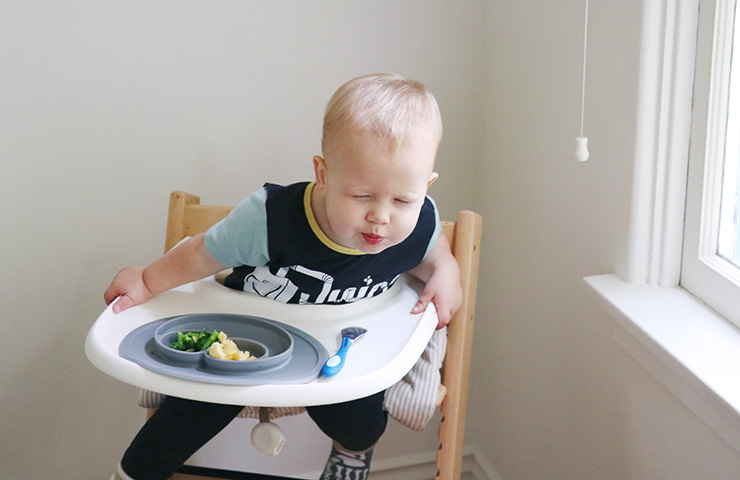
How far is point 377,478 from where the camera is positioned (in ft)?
4.75

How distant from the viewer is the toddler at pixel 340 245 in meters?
0.73

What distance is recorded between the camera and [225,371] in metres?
0.69

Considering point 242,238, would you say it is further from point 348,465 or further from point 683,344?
point 683,344

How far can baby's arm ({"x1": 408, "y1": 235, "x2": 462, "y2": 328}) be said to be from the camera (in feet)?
2.91

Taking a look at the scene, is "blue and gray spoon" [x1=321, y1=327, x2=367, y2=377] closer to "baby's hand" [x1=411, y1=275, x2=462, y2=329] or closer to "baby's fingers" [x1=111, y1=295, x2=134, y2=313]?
"baby's hand" [x1=411, y1=275, x2=462, y2=329]

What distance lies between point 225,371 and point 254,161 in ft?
1.87

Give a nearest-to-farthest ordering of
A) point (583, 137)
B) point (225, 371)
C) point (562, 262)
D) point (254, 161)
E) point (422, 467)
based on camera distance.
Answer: point (225, 371) < point (583, 137) < point (562, 262) < point (254, 161) < point (422, 467)

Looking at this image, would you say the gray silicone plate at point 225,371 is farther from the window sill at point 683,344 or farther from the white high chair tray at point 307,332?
the window sill at point 683,344

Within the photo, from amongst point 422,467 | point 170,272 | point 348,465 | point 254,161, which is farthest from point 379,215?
point 422,467

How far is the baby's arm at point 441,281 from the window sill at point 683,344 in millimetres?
172

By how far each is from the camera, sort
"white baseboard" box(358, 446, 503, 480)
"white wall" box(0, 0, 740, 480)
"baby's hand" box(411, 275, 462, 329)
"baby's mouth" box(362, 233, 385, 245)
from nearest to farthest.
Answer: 1. "baby's mouth" box(362, 233, 385, 245)
2. "baby's hand" box(411, 275, 462, 329)
3. "white wall" box(0, 0, 740, 480)
4. "white baseboard" box(358, 446, 503, 480)

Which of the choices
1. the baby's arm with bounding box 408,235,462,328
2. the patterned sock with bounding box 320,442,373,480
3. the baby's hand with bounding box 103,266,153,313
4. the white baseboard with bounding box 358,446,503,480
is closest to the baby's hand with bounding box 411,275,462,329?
the baby's arm with bounding box 408,235,462,328

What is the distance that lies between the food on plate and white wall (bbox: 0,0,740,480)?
495 millimetres

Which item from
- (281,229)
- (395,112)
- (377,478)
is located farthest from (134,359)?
(377,478)
